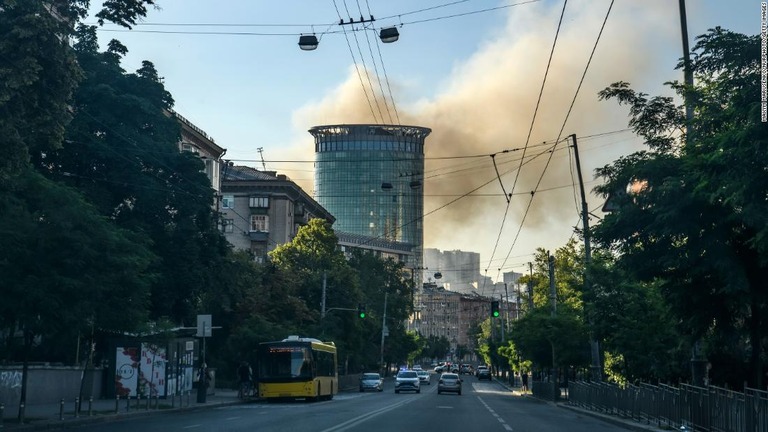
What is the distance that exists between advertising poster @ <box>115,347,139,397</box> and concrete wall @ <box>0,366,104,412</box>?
3.79 ft

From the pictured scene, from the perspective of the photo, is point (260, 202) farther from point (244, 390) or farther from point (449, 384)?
point (244, 390)

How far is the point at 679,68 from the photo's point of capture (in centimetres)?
2361

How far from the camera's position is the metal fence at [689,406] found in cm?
1855

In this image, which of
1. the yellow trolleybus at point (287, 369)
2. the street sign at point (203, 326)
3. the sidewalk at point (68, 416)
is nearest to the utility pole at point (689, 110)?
the sidewalk at point (68, 416)

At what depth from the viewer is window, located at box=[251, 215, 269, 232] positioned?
4322 inches

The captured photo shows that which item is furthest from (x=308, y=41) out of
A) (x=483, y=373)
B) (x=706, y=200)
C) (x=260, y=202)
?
(x=483, y=373)

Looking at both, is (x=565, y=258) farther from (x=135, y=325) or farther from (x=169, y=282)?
(x=135, y=325)

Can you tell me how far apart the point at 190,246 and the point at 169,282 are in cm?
182

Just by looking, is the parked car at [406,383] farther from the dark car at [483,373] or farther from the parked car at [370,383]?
the dark car at [483,373]

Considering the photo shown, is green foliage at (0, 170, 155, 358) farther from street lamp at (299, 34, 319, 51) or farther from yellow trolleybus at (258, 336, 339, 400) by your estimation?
yellow trolleybus at (258, 336, 339, 400)

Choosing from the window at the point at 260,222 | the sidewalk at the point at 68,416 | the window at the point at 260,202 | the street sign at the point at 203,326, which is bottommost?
the sidewalk at the point at 68,416

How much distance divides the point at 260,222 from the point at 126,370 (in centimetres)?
6799

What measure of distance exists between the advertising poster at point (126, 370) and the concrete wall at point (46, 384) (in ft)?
3.79

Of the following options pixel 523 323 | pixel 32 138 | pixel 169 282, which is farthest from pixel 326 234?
pixel 32 138
